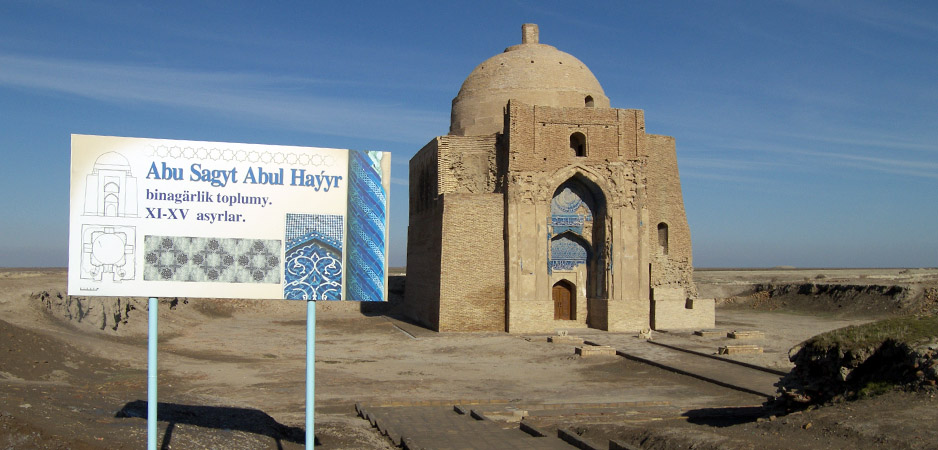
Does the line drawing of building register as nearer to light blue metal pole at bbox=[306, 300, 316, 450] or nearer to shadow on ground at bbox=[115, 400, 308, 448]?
light blue metal pole at bbox=[306, 300, 316, 450]

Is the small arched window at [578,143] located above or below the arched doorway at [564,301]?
above

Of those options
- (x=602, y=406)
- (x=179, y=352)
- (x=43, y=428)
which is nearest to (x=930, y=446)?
(x=602, y=406)

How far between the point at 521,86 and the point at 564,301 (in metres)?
7.36

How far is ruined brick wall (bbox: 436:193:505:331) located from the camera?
22.6 meters

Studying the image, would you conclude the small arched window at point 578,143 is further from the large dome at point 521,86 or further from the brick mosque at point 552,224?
the large dome at point 521,86

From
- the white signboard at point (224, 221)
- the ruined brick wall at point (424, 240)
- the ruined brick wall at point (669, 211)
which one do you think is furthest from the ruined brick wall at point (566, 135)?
the white signboard at point (224, 221)

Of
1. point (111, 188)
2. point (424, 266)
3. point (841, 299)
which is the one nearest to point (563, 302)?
point (424, 266)

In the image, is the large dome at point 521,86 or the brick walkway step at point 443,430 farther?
the large dome at point 521,86

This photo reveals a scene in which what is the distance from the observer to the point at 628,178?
23.9 metres

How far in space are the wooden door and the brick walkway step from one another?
44.9ft

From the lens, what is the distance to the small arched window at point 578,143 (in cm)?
2392

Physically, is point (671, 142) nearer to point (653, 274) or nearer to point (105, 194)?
point (653, 274)

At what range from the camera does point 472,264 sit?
22.9 m

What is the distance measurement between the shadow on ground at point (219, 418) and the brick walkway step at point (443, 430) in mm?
1085
